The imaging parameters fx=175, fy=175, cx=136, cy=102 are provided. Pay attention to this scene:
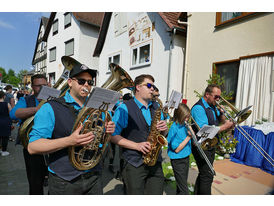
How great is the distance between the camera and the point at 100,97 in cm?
141

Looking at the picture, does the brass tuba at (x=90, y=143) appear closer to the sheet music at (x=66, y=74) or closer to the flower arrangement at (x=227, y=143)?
the sheet music at (x=66, y=74)

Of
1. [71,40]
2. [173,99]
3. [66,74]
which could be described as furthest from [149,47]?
[71,40]

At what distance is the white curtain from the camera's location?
5367 millimetres

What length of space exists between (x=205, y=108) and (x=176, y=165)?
1027 millimetres

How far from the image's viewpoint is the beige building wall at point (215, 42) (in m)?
5.49

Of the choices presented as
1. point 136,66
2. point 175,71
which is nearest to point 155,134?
point 175,71

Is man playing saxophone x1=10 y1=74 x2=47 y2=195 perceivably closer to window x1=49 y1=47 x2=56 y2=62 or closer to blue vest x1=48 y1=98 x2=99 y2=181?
blue vest x1=48 y1=98 x2=99 y2=181

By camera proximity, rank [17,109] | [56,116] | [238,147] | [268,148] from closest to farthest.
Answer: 1. [56,116]
2. [17,109]
3. [268,148]
4. [238,147]

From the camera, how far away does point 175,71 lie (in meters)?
8.65

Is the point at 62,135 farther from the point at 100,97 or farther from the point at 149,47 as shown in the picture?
the point at 149,47

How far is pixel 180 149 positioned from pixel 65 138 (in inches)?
69.1

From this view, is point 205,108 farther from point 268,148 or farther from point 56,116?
point 268,148

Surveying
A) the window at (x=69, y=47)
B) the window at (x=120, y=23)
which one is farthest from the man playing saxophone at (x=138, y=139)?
the window at (x=69, y=47)

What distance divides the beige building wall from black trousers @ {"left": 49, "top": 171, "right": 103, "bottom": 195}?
6181 millimetres
